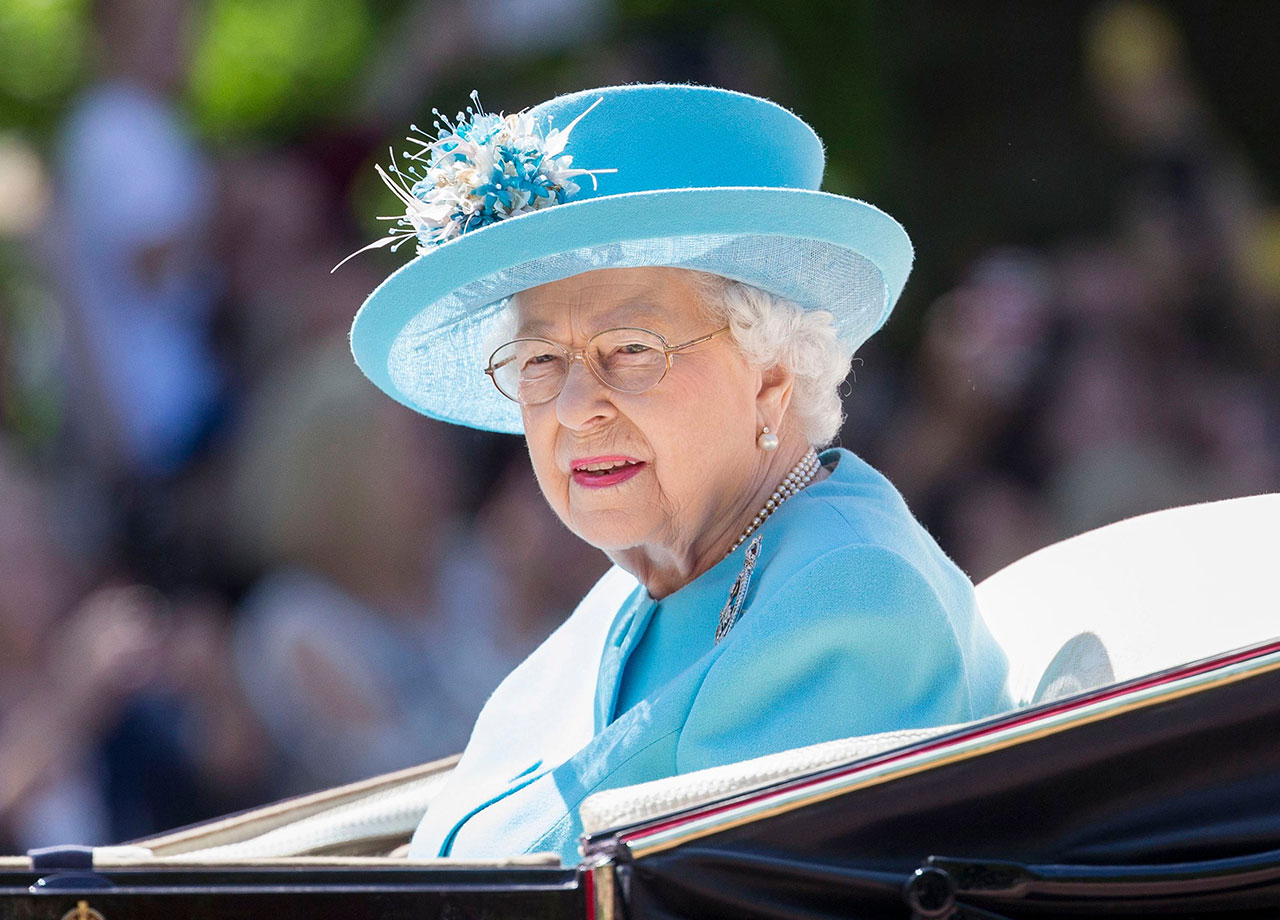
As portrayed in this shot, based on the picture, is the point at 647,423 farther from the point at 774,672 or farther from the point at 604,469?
the point at 774,672

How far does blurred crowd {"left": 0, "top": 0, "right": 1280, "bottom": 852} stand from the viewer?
4340mm

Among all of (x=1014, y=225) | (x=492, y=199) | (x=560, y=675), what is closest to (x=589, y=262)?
(x=492, y=199)

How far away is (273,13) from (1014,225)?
3.22 meters

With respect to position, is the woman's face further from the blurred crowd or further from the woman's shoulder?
the blurred crowd

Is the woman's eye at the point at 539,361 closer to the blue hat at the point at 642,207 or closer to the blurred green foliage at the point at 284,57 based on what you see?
the blue hat at the point at 642,207

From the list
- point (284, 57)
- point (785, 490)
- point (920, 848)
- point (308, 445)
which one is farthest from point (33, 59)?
point (920, 848)

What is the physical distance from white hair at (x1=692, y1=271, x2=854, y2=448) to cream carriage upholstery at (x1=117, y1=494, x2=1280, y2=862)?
0.38 meters

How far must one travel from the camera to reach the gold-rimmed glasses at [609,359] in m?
1.95

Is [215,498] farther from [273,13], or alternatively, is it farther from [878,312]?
[878,312]

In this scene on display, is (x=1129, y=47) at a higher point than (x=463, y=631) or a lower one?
higher

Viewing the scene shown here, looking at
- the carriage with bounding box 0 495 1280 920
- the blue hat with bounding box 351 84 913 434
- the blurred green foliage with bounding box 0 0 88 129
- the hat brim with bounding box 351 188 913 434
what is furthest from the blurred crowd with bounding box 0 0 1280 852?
the carriage with bounding box 0 495 1280 920

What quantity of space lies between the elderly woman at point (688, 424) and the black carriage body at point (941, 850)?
34 centimetres

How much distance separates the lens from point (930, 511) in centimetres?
457

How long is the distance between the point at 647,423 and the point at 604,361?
0.10 m
